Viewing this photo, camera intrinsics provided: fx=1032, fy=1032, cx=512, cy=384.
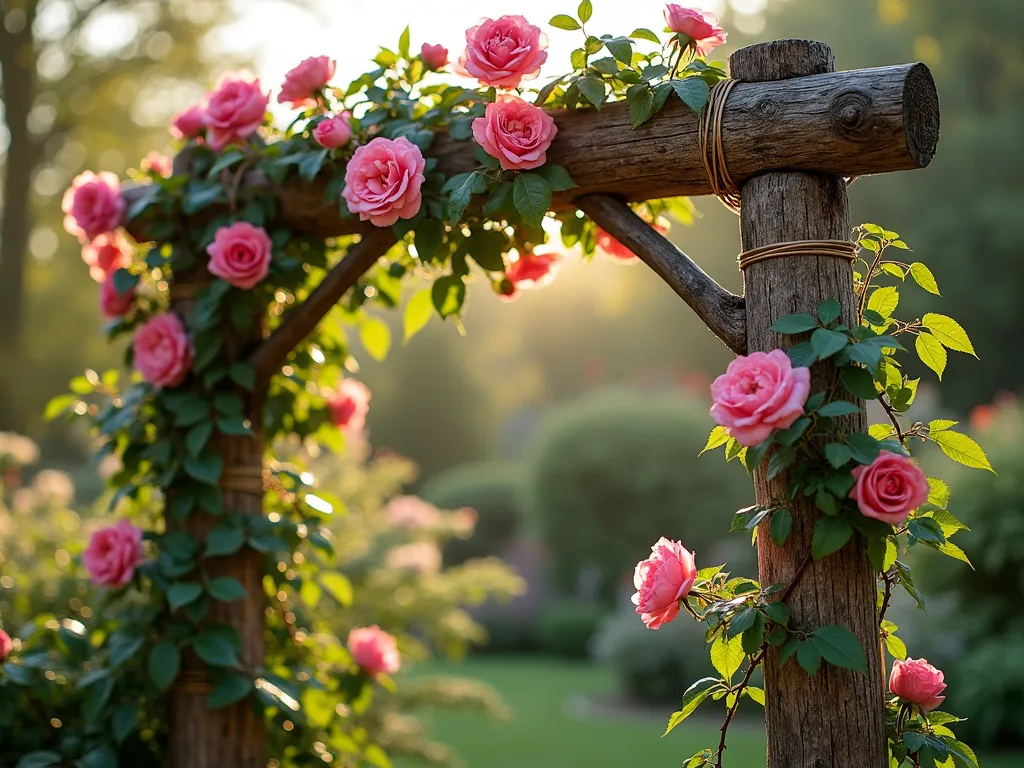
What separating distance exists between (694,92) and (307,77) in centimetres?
89

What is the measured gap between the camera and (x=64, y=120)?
8844mm

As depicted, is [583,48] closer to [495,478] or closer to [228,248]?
[228,248]

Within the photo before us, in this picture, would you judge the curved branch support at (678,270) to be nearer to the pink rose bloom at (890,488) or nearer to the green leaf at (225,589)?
the pink rose bloom at (890,488)

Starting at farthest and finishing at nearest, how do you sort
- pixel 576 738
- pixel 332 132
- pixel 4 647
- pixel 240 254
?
1. pixel 576 738
2. pixel 4 647
3. pixel 240 254
4. pixel 332 132

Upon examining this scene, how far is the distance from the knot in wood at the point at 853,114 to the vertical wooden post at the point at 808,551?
107mm

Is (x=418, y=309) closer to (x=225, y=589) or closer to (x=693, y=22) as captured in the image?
(x=225, y=589)

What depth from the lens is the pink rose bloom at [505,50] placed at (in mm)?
1989

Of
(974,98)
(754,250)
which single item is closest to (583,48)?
(754,250)

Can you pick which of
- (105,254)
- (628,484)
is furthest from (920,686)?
(628,484)

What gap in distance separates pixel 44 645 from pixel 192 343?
93 cm

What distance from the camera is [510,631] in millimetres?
10312

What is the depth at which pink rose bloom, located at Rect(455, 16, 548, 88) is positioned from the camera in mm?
1989

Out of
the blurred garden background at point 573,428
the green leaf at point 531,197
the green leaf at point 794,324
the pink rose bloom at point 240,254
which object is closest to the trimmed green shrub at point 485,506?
the blurred garden background at point 573,428

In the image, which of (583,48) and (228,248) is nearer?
(583,48)
